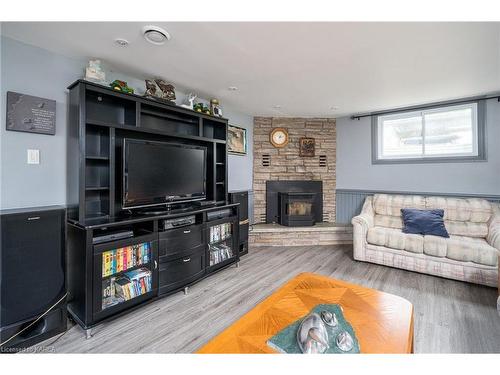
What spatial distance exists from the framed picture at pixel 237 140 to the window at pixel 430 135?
2.29 metres

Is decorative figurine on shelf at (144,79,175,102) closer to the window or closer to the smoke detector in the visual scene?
the smoke detector

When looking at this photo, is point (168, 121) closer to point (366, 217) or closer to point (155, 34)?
point (155, 34)

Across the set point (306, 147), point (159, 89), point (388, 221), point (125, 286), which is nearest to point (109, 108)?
point (159, 89)

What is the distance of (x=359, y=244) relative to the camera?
10.3 ft

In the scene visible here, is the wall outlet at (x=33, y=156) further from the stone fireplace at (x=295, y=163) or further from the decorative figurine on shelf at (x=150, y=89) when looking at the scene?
the stone fireplace at (x=295, y=163)

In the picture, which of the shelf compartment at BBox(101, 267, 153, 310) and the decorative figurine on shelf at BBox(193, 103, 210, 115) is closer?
the shelf compartment at BBox(101, 267, 153, 310)

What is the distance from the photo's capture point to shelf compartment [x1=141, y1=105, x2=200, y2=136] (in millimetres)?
2586

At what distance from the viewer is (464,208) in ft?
9.87

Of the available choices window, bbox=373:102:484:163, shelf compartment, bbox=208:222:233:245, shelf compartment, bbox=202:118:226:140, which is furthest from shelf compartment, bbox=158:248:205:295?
window, bbox=373:102:484:163

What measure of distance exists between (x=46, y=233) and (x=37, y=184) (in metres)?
0.53

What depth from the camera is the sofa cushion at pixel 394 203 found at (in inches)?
131

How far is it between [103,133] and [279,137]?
291 cm

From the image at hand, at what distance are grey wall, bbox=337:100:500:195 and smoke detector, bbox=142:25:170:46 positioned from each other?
3491mm

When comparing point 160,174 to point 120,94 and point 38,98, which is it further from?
point 38,98
